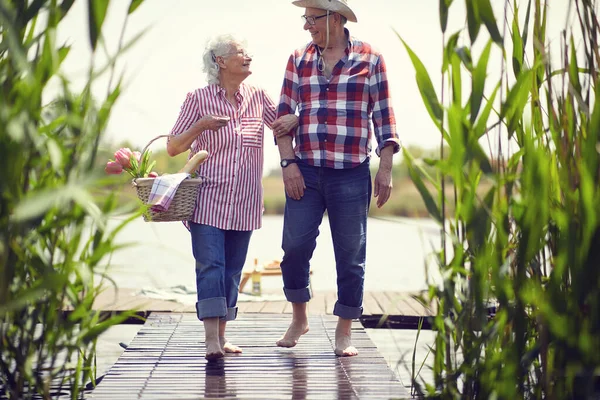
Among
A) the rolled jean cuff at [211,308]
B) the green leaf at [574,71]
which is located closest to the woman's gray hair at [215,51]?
the rolled jean cuff at [211,308]

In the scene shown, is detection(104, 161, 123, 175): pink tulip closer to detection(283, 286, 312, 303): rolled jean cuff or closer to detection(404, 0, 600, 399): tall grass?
detection(283, 286, 312, 303): rolled jean cuff

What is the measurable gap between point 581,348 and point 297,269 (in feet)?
7.02

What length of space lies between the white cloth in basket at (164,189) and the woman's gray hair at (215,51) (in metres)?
0.54

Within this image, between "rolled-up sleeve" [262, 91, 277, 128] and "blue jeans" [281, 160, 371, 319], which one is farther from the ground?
"rolled-up sleeve" [262, 91, 277, 128]

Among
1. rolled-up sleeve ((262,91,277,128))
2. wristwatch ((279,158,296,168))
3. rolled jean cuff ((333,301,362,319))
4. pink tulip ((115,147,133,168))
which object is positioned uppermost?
rolled-up sleeve ((262,91,277,128))

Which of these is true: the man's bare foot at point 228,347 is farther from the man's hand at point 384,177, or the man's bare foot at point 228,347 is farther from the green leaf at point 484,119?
the green leaf at point 484,119

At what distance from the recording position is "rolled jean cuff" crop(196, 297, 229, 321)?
4059 millimetres

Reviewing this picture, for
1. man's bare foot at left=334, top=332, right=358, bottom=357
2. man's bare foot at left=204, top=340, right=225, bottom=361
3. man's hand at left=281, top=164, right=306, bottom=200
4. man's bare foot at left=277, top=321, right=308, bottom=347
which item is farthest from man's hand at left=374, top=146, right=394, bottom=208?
man's bare foot at left=204, top=340, right=225, bottom=361

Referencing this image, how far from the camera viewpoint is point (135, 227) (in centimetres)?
3838

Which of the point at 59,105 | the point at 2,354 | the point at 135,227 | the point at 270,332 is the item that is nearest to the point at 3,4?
the point at 59,105

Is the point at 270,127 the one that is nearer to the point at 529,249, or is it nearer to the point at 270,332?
the point at 270,332

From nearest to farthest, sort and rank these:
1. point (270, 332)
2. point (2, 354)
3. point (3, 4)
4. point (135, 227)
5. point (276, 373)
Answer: point (3, 4) < point (2, 354) < point (276, 373) < point (270, 332) < point (135, 227)

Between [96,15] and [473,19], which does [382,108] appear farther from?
[96,15]

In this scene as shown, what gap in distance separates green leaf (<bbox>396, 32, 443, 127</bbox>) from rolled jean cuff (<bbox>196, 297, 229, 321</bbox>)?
A: 5.95ft
